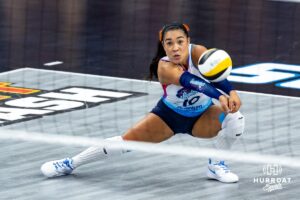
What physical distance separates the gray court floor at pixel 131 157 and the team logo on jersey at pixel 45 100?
0.40ft

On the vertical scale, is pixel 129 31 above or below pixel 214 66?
below

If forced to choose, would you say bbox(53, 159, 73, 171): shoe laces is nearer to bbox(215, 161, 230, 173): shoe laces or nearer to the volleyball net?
the volleyball net

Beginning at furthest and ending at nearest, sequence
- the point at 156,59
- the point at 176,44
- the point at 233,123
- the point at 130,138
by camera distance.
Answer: the point at 156,59
the point at 130,138
the point at 233,123
the point at 176,44

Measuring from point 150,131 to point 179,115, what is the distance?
13.1 inches

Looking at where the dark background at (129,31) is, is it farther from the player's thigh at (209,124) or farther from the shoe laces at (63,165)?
the shoe laces at (63,165)

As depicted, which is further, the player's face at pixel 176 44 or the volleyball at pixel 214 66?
the player's face at pixel 176 44

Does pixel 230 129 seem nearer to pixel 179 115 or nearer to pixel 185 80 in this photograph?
pixel 179 115

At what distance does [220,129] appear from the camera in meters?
12.8

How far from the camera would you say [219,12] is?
21141 mm

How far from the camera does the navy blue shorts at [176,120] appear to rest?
42.2ft

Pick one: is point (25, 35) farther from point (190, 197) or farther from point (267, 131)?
point (190, 197)

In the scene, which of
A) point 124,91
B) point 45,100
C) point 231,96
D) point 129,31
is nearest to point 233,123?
point 231,96

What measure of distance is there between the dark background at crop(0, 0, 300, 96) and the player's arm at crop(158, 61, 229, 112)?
14.6 feet

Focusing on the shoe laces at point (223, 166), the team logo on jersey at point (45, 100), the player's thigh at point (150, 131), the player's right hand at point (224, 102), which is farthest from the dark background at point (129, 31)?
the player's right hand at point (224, 102)
